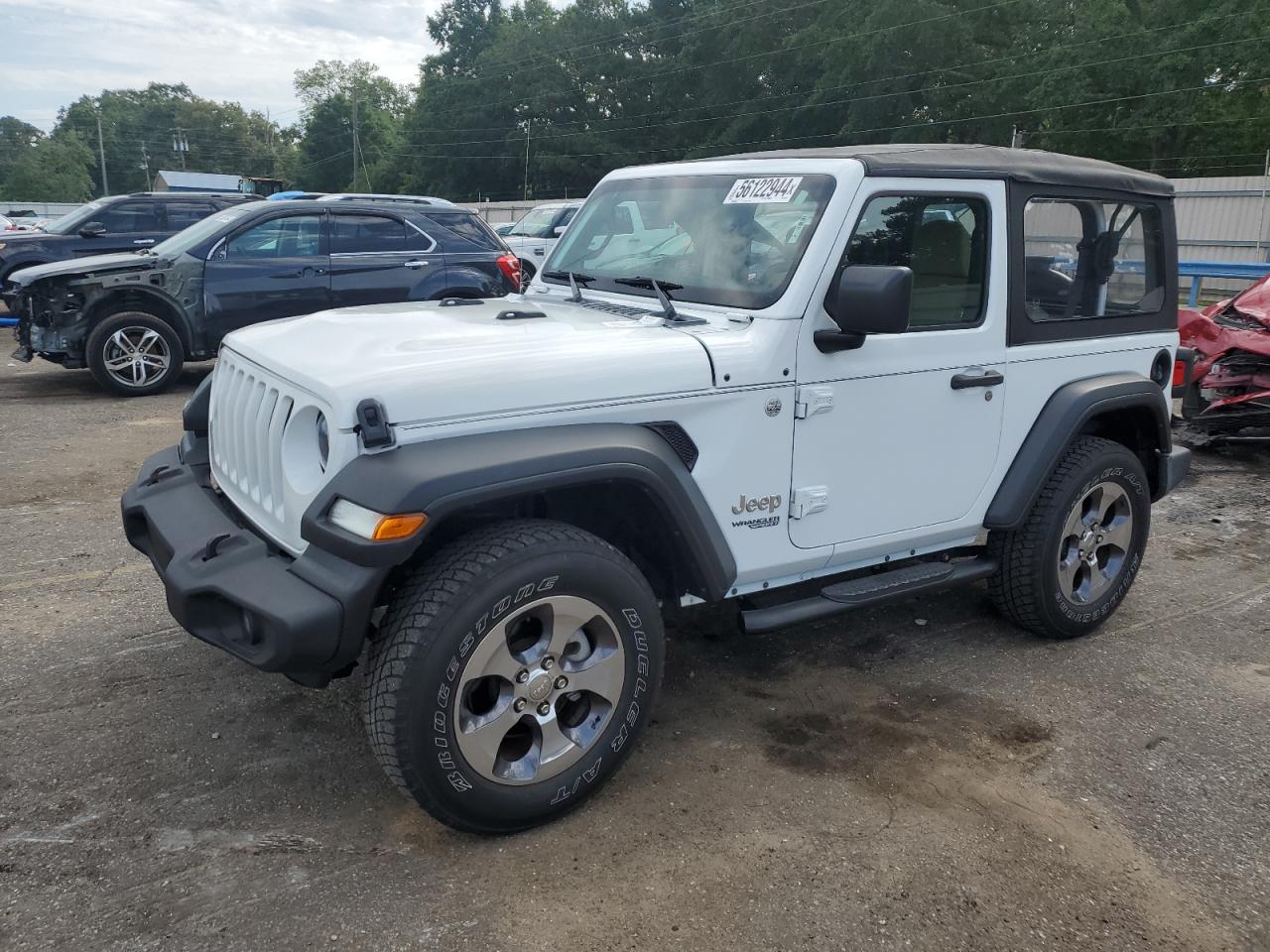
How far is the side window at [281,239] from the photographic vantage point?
918 cm

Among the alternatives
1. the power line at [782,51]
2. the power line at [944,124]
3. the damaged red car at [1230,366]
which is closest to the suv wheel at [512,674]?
the damaged red car at [1230,366]

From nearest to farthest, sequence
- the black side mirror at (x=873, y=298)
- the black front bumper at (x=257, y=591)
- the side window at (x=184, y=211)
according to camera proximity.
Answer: the black front bumper at (x=257, y=591) → the black side mirror at (x=873, y=298) → the side window at (x=184, y=211)

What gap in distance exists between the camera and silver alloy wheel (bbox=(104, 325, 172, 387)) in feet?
29.2

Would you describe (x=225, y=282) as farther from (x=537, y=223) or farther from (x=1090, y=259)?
(x=537, y=223)

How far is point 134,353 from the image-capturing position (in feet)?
29.5

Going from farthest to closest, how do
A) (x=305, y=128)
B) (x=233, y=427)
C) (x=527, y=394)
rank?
(x=305, y=128) < (x=233, y=427) < (x=527, y=394)

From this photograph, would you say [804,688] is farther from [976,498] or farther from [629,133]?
[629,133]

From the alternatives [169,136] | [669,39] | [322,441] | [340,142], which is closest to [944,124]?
[669,39]

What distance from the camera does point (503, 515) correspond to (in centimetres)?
300

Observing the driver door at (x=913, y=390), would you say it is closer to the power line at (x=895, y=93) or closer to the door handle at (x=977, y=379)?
the door handle at (x=977, y=379)

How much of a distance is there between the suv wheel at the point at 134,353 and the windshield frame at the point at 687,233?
610cm

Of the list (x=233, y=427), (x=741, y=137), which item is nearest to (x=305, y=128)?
(x=741, y=137)

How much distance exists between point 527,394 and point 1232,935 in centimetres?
234

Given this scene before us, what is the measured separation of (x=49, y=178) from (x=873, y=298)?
9659cm
